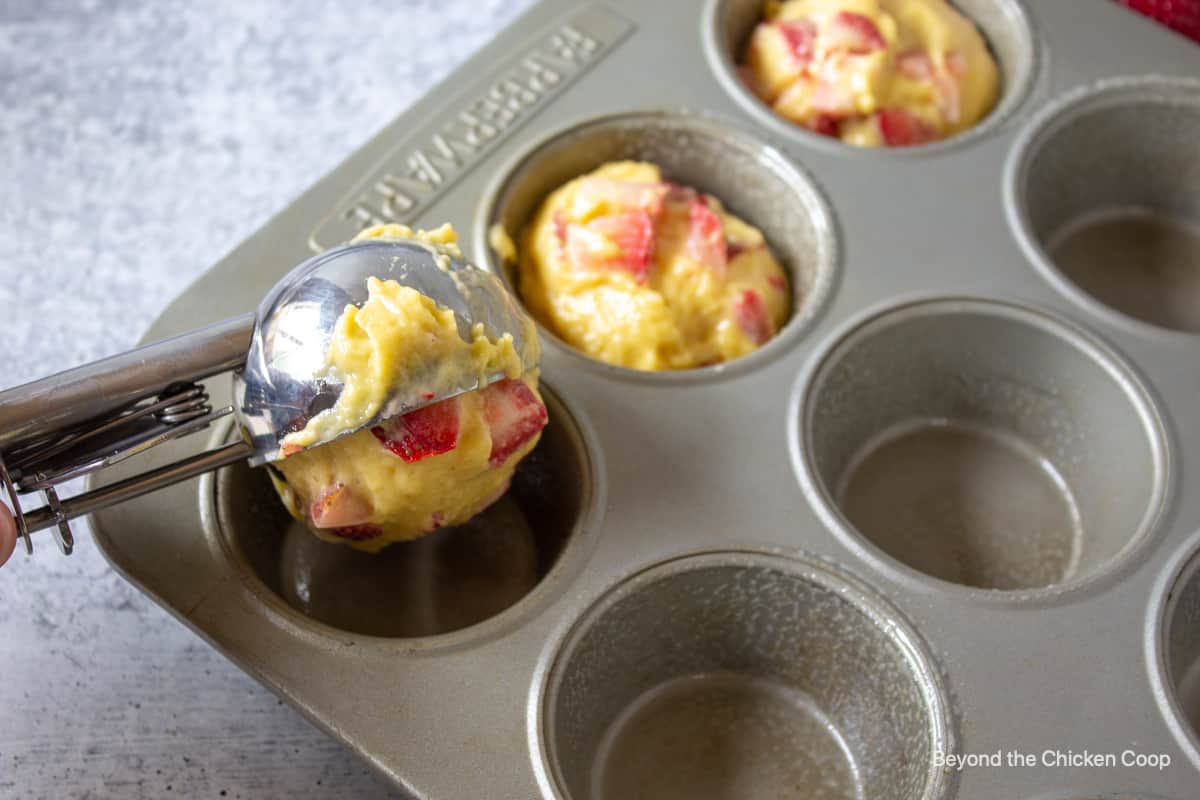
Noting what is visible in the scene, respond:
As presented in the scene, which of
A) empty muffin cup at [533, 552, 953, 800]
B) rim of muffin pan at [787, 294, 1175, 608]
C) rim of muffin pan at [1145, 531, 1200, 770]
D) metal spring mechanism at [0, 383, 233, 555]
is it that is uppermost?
metal spring mechanism at [0, 383, 233, 555]

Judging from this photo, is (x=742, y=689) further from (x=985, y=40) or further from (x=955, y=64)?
(x=985, y=40)

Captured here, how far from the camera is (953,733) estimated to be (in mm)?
1247

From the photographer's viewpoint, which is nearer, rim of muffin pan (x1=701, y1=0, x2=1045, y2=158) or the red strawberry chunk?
rim of muffin pan (x1=701, y1=0, x2=1045, y2=158)

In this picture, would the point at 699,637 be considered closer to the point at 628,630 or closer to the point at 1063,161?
the point at 628,630

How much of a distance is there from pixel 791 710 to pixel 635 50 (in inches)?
40.8

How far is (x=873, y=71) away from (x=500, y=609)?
0.99 meters

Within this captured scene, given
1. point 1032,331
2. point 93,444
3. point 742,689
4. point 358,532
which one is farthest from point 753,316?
point 93,444

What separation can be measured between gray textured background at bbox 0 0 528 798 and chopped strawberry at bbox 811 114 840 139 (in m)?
0.76

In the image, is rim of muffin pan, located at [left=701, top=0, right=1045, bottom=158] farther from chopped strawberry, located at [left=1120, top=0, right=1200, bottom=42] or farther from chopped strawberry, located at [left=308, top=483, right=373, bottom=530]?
chopped strawberry, located at [left=308, top=483, right=373, bottom=530]

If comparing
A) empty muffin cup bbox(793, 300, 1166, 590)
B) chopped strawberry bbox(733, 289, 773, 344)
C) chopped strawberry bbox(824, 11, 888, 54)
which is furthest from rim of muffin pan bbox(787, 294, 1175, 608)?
chopped strawberry bbox(824, 11, 888, 54)

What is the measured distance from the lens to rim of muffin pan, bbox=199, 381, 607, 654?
128 centimetres

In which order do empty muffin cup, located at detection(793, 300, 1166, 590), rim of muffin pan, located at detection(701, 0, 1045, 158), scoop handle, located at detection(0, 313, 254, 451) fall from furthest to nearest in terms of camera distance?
1. rim of muffin pan, located at detection(701, 0, 1045, 158)
2. empty muffin cup, located at detection(793, 300, 1166, 590)
3. scoop handle, located at detection(0, 313, 254, 451)

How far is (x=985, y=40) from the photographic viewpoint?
6.62 feet

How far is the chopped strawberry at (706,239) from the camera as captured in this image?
165cm
